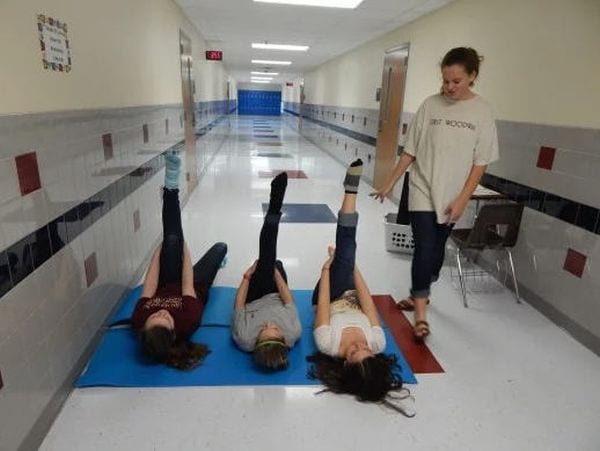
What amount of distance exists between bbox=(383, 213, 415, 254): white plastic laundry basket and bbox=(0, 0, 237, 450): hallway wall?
7.18 feet

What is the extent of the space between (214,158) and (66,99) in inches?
279

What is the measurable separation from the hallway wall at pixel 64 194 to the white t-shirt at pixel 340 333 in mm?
1236

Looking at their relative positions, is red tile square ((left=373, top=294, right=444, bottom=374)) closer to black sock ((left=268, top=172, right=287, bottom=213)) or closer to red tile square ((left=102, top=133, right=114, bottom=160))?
black sock ((left=268, top=172, right=287, bottom=213))

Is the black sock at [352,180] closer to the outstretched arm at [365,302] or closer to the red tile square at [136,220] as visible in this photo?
→ the outstretched arm at [365,302]

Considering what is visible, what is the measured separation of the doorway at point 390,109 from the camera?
229 inches

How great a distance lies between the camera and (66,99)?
6.68 feet

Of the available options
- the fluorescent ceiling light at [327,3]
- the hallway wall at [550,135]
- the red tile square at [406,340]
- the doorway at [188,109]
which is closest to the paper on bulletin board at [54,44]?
the red tile square at [406,340]

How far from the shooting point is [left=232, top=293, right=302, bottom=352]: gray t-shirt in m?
2.21

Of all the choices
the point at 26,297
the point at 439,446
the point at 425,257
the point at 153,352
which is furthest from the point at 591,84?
the point at 26,297

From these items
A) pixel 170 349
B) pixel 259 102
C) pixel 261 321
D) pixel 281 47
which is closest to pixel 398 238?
pixel 261 321

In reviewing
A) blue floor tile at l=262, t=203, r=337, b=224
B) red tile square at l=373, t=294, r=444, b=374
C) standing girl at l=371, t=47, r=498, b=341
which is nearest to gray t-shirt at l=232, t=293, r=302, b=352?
red tile square at l=373, t=294, r=444, b=374

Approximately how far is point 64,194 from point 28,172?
1.11ft

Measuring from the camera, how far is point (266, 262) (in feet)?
8.08

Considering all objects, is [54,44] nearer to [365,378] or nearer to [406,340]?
[365,378]
